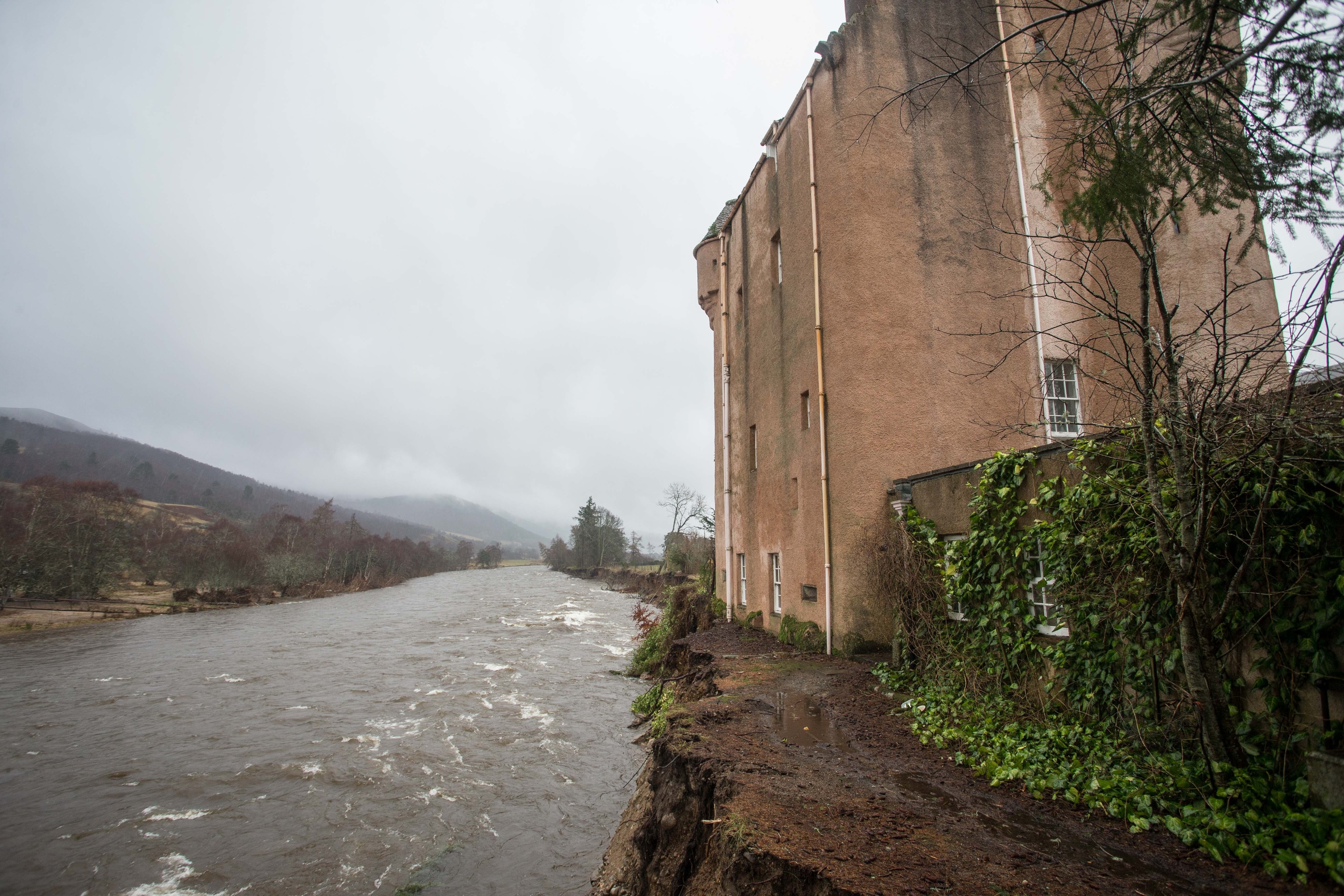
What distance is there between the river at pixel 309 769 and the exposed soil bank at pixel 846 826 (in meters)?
2.21

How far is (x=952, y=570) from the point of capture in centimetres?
839

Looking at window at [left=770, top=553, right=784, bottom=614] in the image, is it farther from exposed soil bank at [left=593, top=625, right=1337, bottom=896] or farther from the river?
exposed soil bank at [left=593, top=625, right=1337, bottom=896]

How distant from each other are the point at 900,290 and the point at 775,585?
23.5 ft

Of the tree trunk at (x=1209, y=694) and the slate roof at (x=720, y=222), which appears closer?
the tree trunk at (x=1209, y=694)

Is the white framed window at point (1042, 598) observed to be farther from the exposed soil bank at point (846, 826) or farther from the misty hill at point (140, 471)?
the misty hill at point (140, 471)

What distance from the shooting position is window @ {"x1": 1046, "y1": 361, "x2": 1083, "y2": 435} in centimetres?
1151

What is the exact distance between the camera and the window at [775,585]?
14094mm

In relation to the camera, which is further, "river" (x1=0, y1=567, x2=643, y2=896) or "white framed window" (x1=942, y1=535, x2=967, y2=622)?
Answer: "white framed window" (x1=942, y1=535, x2=967, y2=622)

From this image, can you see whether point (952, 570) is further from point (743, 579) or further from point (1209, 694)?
point (743, 579)

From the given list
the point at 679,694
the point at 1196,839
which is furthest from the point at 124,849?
the point at 1196,839

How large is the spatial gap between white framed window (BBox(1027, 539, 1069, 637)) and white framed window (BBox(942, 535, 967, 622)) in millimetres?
1054

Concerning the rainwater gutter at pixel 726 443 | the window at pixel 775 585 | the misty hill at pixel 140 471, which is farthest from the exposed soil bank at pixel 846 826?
the misty hill at pixel 140 471

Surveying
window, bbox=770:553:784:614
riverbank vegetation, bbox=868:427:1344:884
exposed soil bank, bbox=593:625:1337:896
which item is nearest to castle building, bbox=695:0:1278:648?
window, bbox=770:553:784:614

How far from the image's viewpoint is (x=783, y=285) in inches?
564
